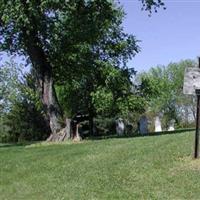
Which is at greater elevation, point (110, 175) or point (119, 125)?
point (119, 125)

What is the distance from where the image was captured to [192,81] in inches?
494

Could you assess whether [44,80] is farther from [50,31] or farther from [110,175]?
[110,175]

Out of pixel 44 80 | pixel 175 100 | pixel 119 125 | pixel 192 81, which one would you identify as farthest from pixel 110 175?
pixel 175 100

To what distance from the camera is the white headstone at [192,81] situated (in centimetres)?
1252

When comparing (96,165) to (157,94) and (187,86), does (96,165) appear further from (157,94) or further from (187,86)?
(157,94)

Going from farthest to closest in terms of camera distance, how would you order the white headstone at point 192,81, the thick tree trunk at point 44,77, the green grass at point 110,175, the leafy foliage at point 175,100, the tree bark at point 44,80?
the leafy foliage at point 175,100 → the tree bark at point 44,80 → the thick tree trunk at point 44,77 → the white headstone at point 192,81 → the green grass at point 110,175

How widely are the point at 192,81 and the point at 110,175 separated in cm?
274

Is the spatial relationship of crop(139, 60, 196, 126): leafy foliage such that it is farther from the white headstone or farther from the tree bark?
the white headstone

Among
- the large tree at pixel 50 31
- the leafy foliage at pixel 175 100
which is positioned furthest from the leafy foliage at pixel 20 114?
the leafy foliage at pixel 175 100

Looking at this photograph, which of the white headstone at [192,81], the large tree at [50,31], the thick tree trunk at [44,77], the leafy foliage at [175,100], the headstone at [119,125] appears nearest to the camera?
the white headstone at [192,81]

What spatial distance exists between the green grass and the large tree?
8.12 m

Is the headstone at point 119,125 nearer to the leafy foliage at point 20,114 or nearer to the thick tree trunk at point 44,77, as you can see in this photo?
the leafy foliage at point 20,114

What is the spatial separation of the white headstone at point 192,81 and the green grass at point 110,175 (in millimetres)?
1457

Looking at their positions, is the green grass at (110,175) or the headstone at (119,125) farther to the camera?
the headstone at (119,125)
